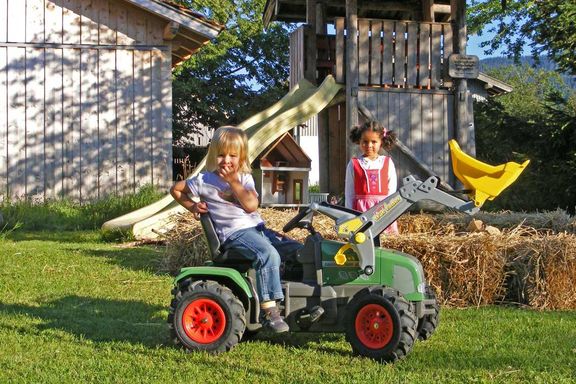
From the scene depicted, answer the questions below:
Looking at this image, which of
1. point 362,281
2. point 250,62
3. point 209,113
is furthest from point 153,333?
point 250,62

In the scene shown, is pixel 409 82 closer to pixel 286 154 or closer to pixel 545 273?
pixel 286 154

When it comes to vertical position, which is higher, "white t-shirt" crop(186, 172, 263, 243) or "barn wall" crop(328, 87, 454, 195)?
"barn wall" crop(328, 87, 454, 195)

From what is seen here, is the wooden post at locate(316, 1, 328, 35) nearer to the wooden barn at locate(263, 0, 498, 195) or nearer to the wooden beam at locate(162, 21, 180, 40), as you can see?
the wooden barn at locate(263, 0, 498, 195)

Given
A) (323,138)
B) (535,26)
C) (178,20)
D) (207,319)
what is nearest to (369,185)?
(207,319)

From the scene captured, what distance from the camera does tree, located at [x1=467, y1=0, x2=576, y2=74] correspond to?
13.8 m

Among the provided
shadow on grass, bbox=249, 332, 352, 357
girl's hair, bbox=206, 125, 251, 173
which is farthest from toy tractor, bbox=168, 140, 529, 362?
girl's hair, bbox=206, 125, 251, 173

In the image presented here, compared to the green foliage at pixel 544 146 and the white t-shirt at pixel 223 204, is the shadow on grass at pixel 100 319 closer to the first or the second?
the white t-shirt at pixel 223 204

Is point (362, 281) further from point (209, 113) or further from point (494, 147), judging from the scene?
point (209, 113)

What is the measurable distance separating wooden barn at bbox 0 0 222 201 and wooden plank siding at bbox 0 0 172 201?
0.06 ft

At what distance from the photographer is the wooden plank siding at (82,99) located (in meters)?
15.3

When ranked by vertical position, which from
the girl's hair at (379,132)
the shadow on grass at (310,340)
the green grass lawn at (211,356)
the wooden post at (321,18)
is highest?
the wooden post at (321,18)

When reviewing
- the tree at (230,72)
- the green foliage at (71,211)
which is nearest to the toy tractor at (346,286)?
the green foliage at (71,211)

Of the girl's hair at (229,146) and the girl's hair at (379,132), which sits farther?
the girl's hair at (379,132)

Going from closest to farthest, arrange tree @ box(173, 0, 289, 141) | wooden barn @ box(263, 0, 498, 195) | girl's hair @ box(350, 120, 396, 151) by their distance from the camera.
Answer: girl's hair @ box(350, 120, 396, 151)
wooden barn @ box(263, 0, 498, 195)
tree @ box(173, 0, 289, 141)
